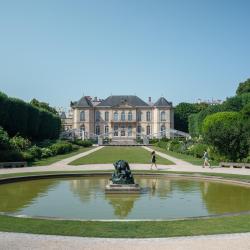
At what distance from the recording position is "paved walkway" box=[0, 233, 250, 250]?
25.8 feet

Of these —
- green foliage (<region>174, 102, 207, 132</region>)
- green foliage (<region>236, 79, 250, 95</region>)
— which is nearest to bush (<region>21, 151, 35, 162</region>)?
green foliage (<region>236, 79, 250, 95</region>)

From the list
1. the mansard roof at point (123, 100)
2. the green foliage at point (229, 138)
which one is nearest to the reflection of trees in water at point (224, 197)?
the green foliage at point (229, 138)

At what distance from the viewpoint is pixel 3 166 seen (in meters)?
26.2

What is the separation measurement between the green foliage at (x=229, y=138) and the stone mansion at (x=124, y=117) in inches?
2493

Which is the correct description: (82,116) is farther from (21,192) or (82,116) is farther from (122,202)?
(122,202)

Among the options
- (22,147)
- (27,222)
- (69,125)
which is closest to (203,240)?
(27,222)

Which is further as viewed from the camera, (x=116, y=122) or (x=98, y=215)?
(x=116, y=122)

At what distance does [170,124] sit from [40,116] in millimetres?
42138

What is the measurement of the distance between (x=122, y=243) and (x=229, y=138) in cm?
2135

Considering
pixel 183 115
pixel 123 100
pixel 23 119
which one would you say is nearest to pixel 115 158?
pixel 23 119

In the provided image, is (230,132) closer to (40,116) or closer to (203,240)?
(203,240)

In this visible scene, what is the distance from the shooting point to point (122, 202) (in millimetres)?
13992

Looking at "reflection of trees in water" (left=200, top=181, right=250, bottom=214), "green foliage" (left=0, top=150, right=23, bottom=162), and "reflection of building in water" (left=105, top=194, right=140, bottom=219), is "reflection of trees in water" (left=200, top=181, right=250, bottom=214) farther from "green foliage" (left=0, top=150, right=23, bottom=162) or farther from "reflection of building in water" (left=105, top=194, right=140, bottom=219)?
"green foliage" (left=0, top=150, right=23, bottom=162)

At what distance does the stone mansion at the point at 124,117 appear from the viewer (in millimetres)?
93500
